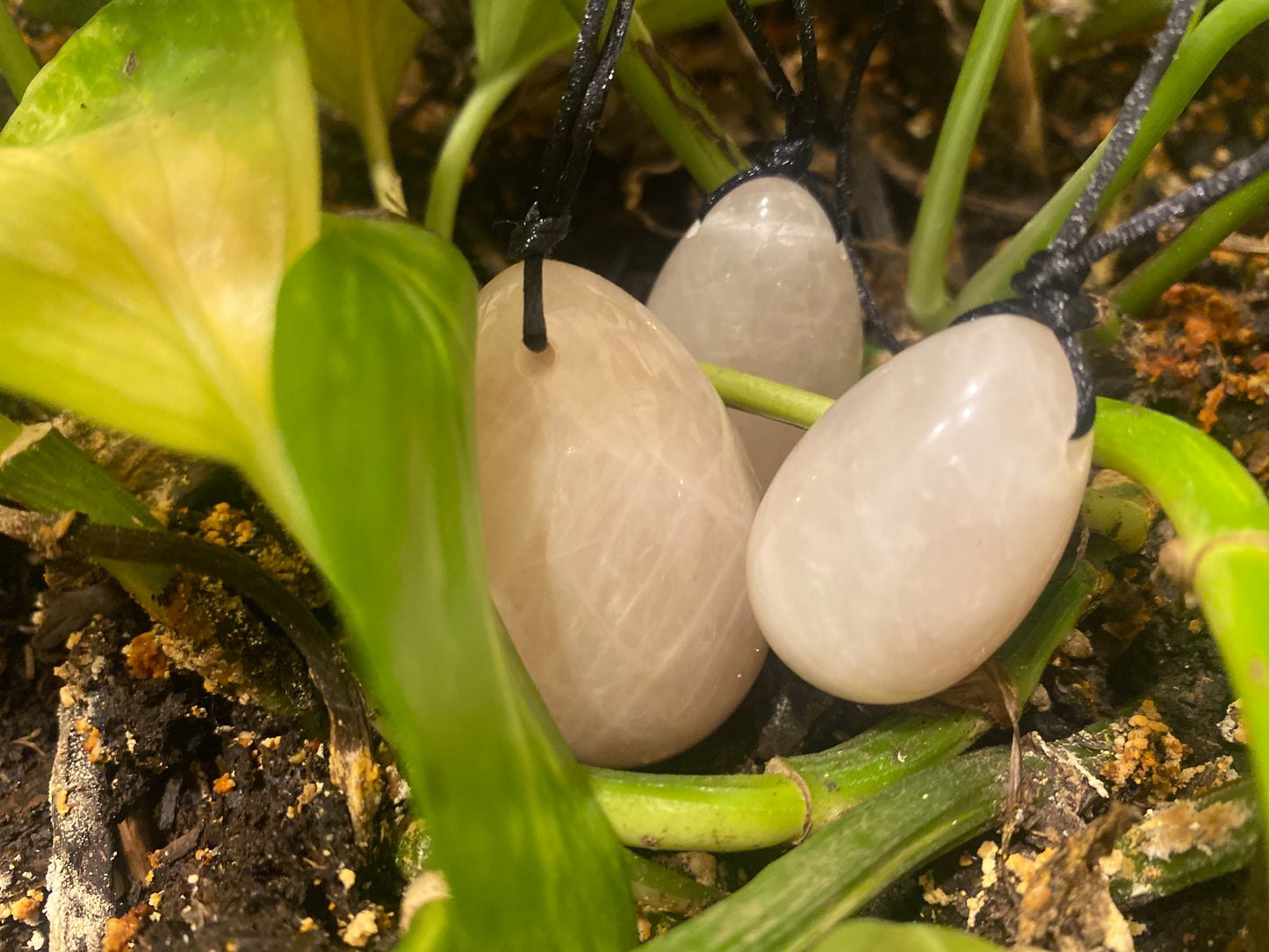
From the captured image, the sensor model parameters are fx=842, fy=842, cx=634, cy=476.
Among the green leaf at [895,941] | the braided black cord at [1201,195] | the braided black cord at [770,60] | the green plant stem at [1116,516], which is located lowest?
the green plant stem at [1116,516]

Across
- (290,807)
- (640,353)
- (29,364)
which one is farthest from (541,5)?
(290,807)

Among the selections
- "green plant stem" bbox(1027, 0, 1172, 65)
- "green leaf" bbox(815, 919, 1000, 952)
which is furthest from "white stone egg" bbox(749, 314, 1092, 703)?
→ "green plant stem" bbox(1027, 0, 1172, 65)

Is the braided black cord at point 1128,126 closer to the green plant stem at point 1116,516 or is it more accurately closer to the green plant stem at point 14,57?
the green plant stem at point 1116,516

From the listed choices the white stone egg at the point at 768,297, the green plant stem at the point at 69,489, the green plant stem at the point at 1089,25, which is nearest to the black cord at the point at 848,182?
the white stone egg at the point at 768,297

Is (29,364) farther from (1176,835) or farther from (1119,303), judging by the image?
(1119,303)

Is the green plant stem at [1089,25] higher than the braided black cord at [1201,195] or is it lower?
lower

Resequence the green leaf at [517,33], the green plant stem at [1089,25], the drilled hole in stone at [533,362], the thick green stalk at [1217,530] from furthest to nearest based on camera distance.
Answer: the green plant stem at [1089,25] → the green leaf at [517,33] → the drilled hole in stone at [533,362] → the thick green stalk at [1217,530]
